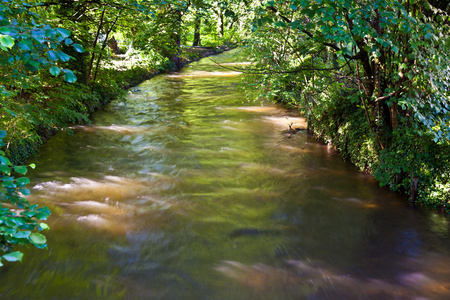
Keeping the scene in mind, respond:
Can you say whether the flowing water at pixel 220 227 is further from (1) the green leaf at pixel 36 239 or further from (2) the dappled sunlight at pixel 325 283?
(1) the green leaf at pixel 36 239

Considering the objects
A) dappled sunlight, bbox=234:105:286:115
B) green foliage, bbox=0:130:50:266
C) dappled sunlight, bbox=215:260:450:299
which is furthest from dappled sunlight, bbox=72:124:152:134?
green foliage, bbox=0:130:50:266

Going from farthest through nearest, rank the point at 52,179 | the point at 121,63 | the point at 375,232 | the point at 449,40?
the point at 121,63 → the point at 52,179 → the point at 375,232 → the point at 449,40

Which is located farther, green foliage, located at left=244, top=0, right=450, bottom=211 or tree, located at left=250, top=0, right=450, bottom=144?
green foliage, located at left=244, top=0, right=450, bottom=211

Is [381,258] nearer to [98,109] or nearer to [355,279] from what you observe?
[355,279]

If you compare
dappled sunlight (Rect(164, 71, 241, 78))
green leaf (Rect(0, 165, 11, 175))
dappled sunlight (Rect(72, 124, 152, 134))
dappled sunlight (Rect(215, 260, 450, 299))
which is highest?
dappled sunlight (Rect(164, 71, 241, 78))

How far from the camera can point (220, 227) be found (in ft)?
19.2

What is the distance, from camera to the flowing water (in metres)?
4.59

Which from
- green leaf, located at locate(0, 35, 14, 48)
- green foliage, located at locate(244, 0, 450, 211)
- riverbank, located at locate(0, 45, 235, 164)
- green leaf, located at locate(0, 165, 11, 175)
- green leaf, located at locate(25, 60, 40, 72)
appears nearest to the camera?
green leaf, located at locate(0, 35, 14, 48)

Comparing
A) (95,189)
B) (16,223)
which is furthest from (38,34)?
(95,189)

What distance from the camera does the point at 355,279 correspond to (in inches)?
184

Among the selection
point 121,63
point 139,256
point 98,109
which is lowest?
point 139,256

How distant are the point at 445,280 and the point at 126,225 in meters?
4.96

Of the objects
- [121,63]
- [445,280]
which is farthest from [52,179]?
[121,63]

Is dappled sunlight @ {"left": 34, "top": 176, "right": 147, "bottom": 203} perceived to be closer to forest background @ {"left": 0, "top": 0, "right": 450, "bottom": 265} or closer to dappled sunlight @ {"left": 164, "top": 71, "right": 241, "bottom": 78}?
forest background @ {"left": 0, "top": 0, "right": 450, "bottom": 265}
